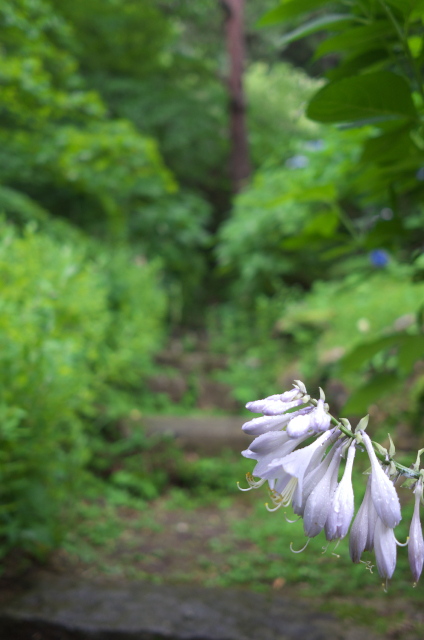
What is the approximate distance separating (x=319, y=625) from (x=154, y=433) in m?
2.61

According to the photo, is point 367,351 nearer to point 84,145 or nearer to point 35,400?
point 35,400

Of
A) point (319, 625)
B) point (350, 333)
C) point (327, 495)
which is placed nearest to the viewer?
point (327, 495)

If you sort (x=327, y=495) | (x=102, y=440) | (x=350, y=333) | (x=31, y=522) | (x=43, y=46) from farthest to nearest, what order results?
(x=43, y=46)
(x=350, y=333)
(x=102, y=440)
(x=31, y=522)
(x=327, y=495)

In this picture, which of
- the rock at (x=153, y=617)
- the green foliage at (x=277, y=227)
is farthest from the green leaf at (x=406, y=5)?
the green foliage at (x=277, y=227)

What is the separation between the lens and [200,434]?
13.7 ft

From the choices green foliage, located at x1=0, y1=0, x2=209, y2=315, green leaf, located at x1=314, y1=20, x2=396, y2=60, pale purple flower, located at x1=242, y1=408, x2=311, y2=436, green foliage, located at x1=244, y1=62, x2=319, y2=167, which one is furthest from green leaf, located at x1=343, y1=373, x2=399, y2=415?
green foliage, located at x1=244, y1=62, x2=319, y2=167

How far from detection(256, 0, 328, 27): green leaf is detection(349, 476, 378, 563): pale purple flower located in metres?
1.00

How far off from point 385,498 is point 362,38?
911mm

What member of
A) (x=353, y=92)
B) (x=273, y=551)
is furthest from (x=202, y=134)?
(x=353, y=92)

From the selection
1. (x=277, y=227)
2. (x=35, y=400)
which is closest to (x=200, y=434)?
(x=35, y=400)

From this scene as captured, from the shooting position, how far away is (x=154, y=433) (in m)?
4.01

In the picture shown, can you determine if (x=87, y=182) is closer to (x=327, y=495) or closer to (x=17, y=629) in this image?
(x=17, y=629)

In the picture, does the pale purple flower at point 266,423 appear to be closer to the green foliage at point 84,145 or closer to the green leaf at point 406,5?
the green leaf at point 406,5

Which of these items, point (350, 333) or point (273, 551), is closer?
point (273, 551)
